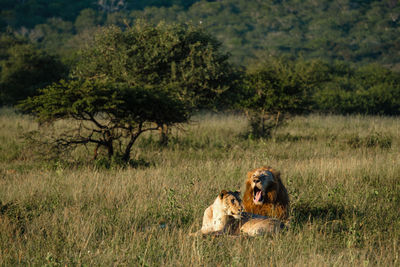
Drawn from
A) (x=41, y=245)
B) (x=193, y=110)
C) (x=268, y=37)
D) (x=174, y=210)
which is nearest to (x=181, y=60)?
(x=193, y=110)

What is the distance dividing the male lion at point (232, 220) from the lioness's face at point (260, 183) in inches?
11.9

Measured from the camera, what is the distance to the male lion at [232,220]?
381 cm

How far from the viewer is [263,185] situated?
4.36m

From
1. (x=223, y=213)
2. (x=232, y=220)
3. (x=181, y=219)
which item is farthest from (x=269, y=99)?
(x=223, y=213)

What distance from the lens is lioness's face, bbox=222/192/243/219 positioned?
3766 mm

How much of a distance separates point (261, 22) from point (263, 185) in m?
142

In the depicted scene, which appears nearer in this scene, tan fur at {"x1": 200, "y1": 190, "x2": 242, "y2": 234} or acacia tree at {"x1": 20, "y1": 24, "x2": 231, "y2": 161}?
tan fur at {"x1": 200, "y1": 190, "x2": 242, "y2": 234}

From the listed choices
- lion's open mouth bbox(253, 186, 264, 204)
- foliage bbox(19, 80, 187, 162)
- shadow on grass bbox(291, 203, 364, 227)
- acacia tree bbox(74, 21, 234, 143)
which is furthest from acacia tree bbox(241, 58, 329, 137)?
lion's open mouth bbox(253, 186, 264, 204)

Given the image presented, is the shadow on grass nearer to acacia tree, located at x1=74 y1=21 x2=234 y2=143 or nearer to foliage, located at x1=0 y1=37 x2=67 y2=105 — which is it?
acacia tree, located at x1=74 y1=21 x2=234 y2=143

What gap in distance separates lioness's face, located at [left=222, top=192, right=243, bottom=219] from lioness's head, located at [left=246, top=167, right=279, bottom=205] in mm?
584

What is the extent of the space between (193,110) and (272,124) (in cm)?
415

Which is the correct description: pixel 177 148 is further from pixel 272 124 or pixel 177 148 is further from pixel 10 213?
pixel 10 213

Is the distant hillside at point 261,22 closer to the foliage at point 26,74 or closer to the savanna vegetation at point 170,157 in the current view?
the foliage at point 26,74

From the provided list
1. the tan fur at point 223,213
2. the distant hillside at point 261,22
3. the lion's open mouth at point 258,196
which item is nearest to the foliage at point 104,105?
the lion's open mouth at point 258,196
